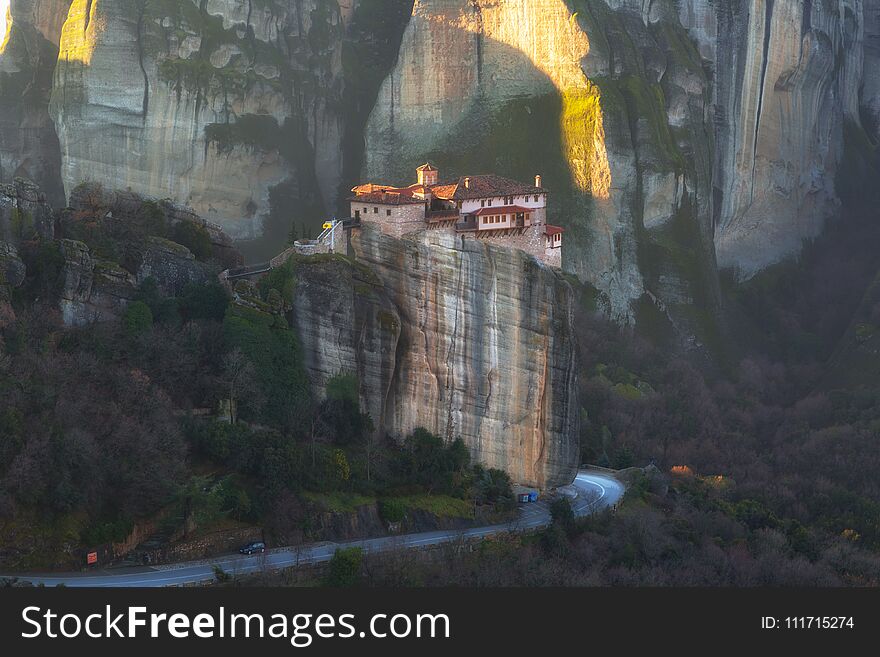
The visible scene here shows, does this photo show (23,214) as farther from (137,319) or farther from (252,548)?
(252,548)

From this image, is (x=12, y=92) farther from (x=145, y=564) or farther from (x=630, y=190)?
(x=145, y=564)

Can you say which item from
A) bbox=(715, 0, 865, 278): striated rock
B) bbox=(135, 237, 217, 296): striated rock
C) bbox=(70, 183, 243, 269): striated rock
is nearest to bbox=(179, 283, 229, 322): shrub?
bbox=(135, 237, 217, 296): striated rock

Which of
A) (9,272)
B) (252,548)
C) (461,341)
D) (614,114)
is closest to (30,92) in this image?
(614,114)

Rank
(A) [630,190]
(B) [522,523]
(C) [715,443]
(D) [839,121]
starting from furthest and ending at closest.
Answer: (D) [839,121] → (A) [630,190] → (C) [715,443] → (B) [522,523]

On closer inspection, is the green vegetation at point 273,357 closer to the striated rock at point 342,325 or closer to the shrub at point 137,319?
the striated rock at point 342,325

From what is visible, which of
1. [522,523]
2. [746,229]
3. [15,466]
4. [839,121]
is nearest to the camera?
[15,466]

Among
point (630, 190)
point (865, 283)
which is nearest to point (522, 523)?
point (630, 190)

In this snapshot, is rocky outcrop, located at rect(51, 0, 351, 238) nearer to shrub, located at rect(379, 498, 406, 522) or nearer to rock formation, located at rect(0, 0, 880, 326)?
rock formation, located at rect(0, 0, 880, 326)
